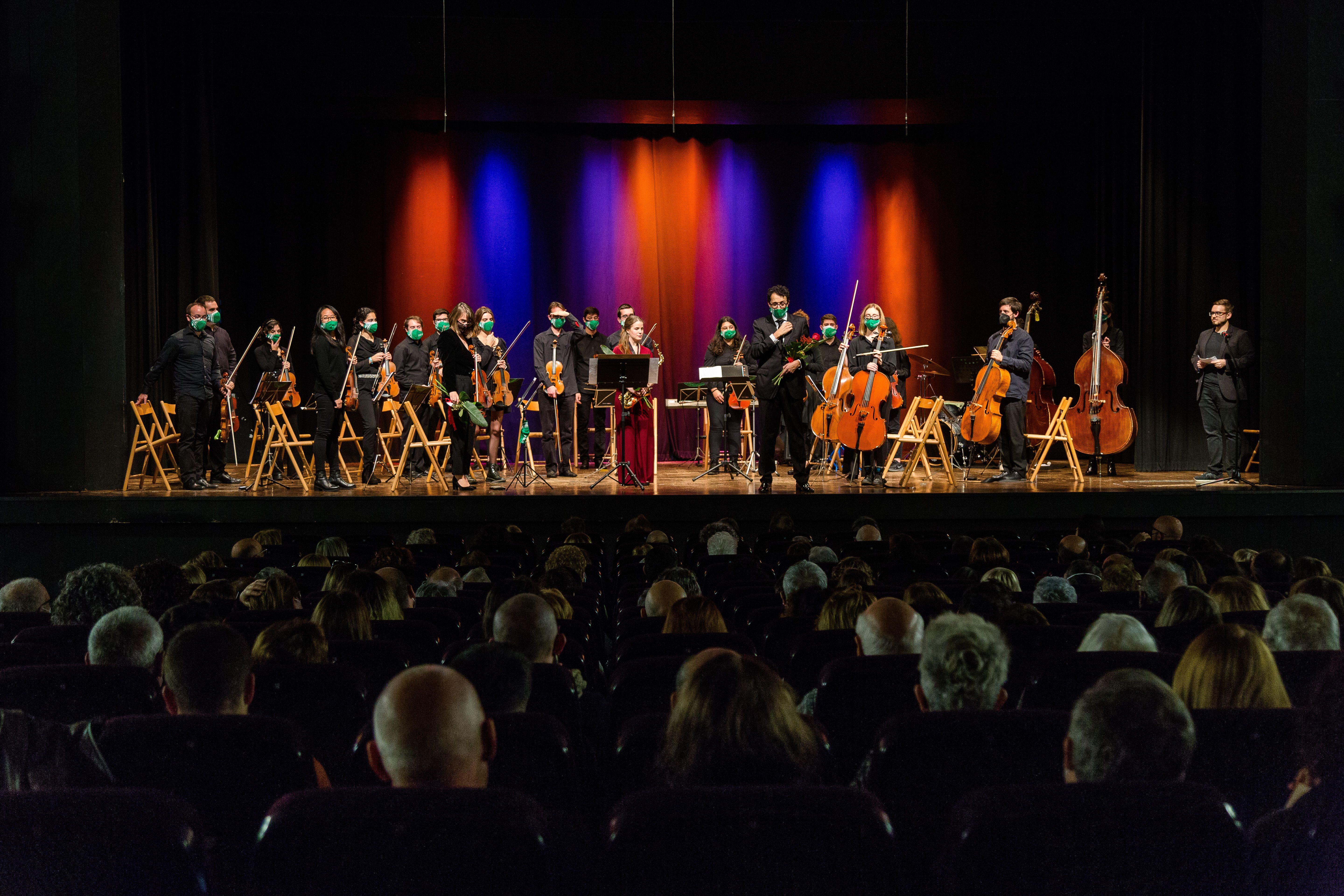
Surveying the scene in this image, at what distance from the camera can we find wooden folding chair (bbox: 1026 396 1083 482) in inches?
463

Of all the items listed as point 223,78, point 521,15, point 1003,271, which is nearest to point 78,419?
point 223,78

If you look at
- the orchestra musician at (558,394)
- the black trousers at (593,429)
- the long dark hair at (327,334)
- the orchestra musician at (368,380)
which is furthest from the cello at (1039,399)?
the long dark hair at (327,334)

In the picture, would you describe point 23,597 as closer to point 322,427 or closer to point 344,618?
point 344,618

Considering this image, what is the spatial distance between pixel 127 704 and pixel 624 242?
46.4 feet

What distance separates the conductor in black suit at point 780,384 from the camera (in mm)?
10922

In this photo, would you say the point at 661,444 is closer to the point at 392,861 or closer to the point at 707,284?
the point at 707,284

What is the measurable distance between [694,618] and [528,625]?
62cm

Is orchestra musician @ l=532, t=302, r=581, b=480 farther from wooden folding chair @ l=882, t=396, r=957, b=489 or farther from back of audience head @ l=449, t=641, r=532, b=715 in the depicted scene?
back of audience head @ l=449, t=641, r=532, b=715

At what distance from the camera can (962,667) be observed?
2926 millimetres

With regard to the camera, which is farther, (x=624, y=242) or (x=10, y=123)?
(x=624, y=242)

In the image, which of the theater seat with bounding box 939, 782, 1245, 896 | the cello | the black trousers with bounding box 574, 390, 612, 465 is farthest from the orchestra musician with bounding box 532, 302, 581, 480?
the theater seat with bounding box 939, 782, 1245, 896

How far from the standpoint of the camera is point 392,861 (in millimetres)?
1638

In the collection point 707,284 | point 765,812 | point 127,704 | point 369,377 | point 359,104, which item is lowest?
point 127,704

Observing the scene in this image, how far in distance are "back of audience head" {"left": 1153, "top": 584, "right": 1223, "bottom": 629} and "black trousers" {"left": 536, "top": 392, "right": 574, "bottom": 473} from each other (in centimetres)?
976
